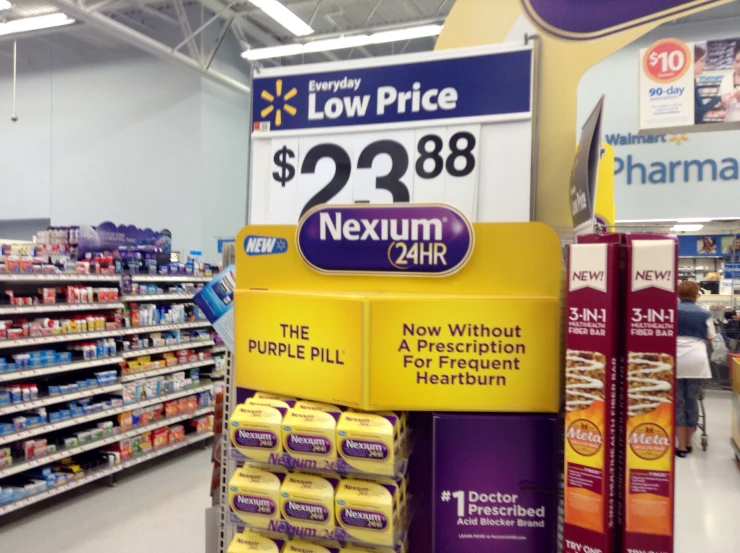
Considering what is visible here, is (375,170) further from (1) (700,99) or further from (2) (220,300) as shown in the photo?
(1) (700,99)

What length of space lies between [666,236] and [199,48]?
1155 cm

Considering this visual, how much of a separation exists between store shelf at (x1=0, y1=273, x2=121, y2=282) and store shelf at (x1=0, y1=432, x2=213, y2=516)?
5.79 ft

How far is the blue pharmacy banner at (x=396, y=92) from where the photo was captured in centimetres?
154

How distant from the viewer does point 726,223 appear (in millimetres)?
10383

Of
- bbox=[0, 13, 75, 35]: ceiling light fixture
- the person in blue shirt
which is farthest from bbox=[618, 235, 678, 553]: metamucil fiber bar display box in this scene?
bbox=[0, 13, 75, 35]: ceiling light fixture

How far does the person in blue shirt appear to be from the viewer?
19.3 ft

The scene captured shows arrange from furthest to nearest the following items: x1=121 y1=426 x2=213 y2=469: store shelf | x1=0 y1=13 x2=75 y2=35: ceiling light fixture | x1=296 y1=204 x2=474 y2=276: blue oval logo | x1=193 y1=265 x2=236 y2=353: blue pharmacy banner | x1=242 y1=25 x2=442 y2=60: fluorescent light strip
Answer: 1. x1=242 y1=25 x2=442 y2=60: fluorescent light strip
2. x1=0 y1=13 x2=75 y2=35: ceiling light fixture
3. x1=121 y1=426 x2=213 y2=469: store shelf
4. x1=193 y1=265 x2=236 y2=353: blue pharmacy banner
5. x1=296 y1=204 x2=474 y2=276: blue oval logo

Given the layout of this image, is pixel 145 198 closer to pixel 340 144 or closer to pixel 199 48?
pixel 199 48

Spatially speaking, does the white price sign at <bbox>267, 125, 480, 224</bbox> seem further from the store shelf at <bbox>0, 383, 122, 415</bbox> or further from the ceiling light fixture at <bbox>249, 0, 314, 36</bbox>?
the ceiling light fixture at <bbox>249, 0, 314, 36</bbox>

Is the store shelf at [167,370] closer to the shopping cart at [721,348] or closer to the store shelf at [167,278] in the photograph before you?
the store shelf at [167,278]

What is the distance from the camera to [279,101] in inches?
70.6

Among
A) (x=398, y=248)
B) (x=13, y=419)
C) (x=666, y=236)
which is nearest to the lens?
(x=666, y=236)

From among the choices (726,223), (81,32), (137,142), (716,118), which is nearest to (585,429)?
(716,118)

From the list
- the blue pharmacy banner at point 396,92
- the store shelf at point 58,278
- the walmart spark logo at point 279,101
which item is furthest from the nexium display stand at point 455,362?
the store shelf at point 58,278
